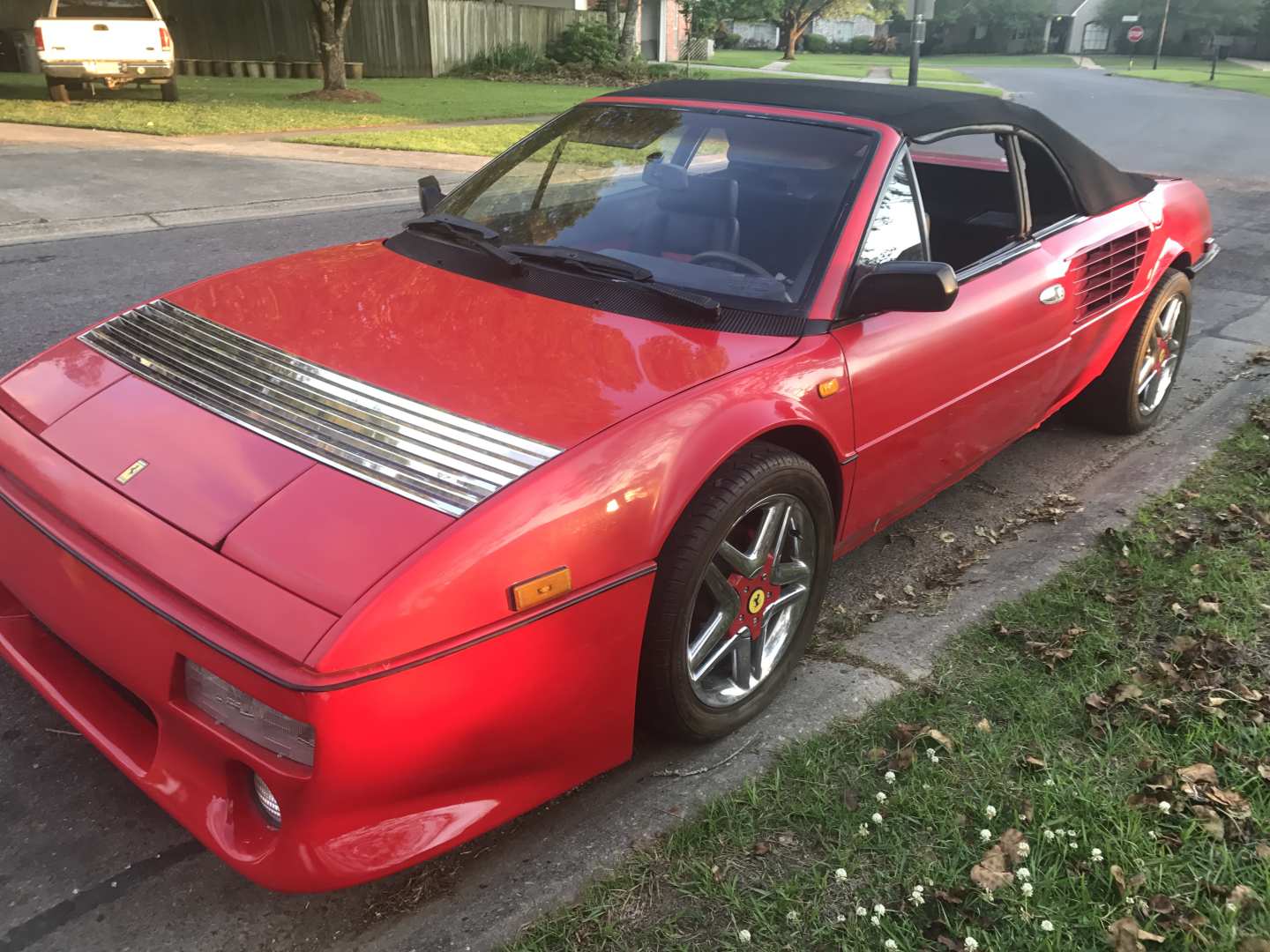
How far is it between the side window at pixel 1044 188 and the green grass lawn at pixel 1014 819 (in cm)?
161

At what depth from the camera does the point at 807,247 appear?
2.83 metres

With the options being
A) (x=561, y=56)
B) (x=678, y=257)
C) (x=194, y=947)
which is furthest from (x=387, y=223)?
(x=561, y=56)

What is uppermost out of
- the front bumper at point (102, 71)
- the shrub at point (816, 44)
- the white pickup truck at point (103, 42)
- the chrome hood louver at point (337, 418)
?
the shrub at point (816, 44)

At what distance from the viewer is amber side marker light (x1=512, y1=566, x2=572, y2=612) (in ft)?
6.32

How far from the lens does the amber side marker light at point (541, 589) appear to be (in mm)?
1928

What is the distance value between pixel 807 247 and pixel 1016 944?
181 centimetres

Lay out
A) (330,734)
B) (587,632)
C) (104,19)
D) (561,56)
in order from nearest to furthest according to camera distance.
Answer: (330,734) < (587,632) < (104,19) < (561,56)

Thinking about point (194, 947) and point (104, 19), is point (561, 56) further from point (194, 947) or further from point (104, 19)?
point (194, 947)

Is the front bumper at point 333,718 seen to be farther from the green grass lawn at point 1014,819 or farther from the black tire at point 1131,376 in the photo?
the black tire at point 1131,376

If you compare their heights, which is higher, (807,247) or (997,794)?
(807,247)

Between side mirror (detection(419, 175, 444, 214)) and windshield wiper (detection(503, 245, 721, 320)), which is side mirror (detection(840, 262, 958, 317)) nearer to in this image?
windshield wiper (detection(503, 245, 721, 320))

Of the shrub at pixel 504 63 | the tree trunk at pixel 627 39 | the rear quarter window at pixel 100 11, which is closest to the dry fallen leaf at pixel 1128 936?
the rear quarter window at pixel 100 11

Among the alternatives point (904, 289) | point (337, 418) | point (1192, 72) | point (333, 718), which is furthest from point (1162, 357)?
point (1192, 72)

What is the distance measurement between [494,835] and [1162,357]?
3.95 meters
